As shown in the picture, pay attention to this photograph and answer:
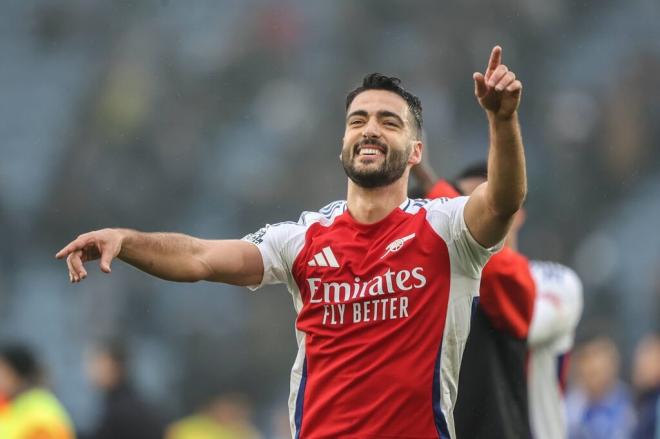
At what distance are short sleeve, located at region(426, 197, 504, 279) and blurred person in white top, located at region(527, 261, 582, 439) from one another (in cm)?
160

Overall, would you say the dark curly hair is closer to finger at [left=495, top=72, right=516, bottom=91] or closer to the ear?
the ear

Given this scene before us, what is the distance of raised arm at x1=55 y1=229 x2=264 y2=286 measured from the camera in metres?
4.06

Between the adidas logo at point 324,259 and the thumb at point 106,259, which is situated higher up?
the adidas logo at point 324,259

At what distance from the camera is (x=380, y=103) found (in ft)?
14.9

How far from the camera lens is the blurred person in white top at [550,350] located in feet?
19.4

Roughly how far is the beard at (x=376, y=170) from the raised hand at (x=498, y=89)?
0.58 m

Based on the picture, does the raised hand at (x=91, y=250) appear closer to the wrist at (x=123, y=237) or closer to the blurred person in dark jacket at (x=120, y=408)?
the wrist at (x=123, y=237)

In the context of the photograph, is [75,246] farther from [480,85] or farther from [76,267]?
[480,85]

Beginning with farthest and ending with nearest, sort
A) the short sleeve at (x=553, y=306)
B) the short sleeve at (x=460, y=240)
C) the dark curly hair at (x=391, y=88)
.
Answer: the short sleeve at (x=553, y=306), the dark curly hair at (x=391, y=88), the short sleeve at (x=460, y=240)

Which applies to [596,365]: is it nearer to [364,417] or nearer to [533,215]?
[533,215]

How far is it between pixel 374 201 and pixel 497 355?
103cm

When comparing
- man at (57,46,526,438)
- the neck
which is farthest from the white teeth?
the neck

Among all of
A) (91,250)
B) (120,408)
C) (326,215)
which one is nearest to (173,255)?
(91,250)

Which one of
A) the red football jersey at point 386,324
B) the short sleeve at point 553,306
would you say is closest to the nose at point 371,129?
the red football jersey at point 386,324
